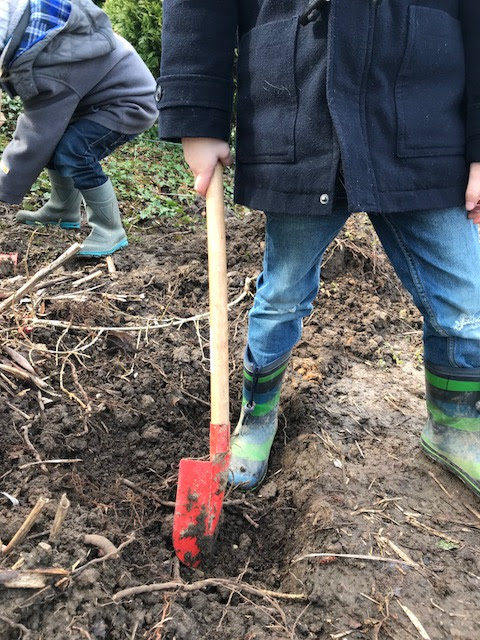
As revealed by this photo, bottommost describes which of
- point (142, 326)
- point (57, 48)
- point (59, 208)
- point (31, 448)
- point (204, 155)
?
point (31, 448)

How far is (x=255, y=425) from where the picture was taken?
227 centimetres

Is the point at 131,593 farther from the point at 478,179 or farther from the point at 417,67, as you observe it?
the point at 417,67

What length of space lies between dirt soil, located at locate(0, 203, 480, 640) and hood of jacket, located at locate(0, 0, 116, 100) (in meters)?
1.03

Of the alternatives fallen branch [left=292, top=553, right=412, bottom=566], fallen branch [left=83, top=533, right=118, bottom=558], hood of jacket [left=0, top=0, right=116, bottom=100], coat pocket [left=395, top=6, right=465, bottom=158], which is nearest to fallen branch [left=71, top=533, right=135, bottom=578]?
fallen branch [left=83, top=533, right=118, bottom=558]

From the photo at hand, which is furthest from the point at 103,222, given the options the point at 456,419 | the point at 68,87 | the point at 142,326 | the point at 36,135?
the point at 456,419

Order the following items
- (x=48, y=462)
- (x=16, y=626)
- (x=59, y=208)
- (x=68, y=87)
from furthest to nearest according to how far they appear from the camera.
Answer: (x=59, y=208) → (x=68, y=87) → (x=48, y=462) → (x=16, y=626)

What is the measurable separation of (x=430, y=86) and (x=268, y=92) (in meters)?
0.44

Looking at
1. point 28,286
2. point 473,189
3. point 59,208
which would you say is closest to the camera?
point 473,189

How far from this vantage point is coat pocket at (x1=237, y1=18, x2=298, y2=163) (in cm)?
159

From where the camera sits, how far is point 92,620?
4.81 ft

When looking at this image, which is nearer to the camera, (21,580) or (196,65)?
(21,580)

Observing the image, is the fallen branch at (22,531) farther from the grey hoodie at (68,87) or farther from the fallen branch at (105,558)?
the grey hoodie at (68,87)

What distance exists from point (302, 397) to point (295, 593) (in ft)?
3.03

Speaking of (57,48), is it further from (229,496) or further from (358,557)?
(358,557)
